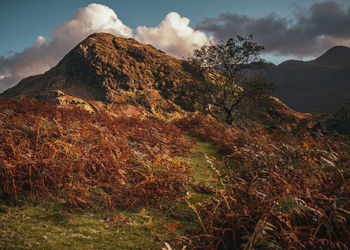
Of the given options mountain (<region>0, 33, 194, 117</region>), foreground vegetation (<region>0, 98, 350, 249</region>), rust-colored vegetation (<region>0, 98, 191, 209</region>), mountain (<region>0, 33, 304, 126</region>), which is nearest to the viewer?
foreground vegetation (<region>0, 98, 350, 249</region>)

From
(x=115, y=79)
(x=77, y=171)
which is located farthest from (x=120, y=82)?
(x=77, y=171)

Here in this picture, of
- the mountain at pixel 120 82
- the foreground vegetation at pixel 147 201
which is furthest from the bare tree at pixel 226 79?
the foreground vegetation at pixel 147 201

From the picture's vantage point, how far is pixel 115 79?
3759 centimetres

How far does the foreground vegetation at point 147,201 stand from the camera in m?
1.93

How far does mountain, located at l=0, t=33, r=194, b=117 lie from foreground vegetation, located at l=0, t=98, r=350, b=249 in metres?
27.2

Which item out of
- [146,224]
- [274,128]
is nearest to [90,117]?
[146,224]

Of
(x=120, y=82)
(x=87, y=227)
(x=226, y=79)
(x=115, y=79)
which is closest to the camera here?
(x=87, y=227)

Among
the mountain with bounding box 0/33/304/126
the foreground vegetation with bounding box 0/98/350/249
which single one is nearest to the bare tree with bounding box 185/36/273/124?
the mountain with bounding box 0/33/304/126

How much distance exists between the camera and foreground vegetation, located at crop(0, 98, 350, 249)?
1935 mm

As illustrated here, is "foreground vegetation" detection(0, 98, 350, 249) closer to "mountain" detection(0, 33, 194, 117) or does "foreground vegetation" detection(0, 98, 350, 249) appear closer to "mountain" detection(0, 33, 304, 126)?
"mountain" detection(0, 33, 304, 126)

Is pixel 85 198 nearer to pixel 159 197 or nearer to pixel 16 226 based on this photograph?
pixel 16 226

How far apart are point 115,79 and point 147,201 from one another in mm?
37482

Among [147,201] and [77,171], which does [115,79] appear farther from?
[147,201]

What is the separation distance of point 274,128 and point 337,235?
10.1m
